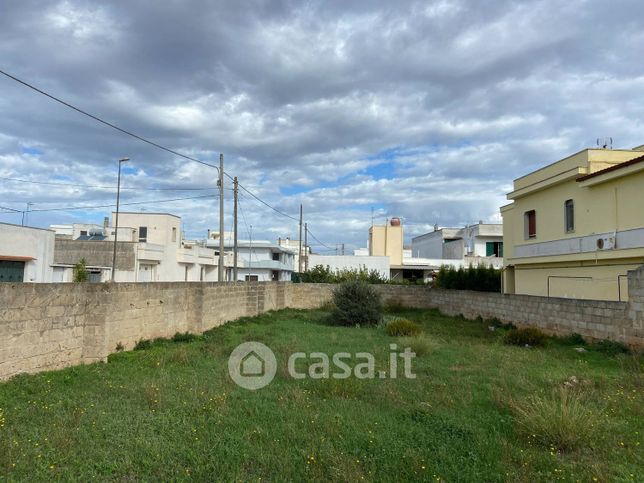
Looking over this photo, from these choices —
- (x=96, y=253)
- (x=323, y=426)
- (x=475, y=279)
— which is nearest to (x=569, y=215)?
(x=475, y=279)

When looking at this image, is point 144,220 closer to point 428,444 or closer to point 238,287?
point 238,287

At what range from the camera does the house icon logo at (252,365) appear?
23.6 ft

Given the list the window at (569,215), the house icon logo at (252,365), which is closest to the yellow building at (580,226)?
the window at (569,215)

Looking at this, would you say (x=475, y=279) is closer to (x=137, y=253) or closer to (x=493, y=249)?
(x=493, y=249)

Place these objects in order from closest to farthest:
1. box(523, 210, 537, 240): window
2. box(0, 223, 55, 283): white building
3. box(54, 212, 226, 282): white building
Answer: box(523, 210, 537, 240): window
box(0, 223, 55, 283): white building
box(54, 212, 226, 282): white building

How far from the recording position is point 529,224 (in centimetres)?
2042

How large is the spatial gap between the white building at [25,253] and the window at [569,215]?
25841mm

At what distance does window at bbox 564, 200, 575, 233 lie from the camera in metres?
17.2

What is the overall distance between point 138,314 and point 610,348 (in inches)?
406

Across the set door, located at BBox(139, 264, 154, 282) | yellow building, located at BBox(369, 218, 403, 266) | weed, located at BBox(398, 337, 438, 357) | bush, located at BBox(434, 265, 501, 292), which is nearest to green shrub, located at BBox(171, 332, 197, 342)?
weed, located at BBox(398, 337, 438, 357)

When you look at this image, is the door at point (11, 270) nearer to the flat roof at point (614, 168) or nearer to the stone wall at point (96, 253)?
the stone wall at point (96, 253)

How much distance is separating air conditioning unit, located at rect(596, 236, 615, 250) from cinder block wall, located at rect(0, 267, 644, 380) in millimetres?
2864

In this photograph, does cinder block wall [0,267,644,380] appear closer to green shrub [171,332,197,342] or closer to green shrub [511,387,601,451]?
green shrub [171,332,197,342]

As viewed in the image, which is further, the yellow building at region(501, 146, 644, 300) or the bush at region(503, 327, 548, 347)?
the yellow building at region(501, 146, 644, 300)
